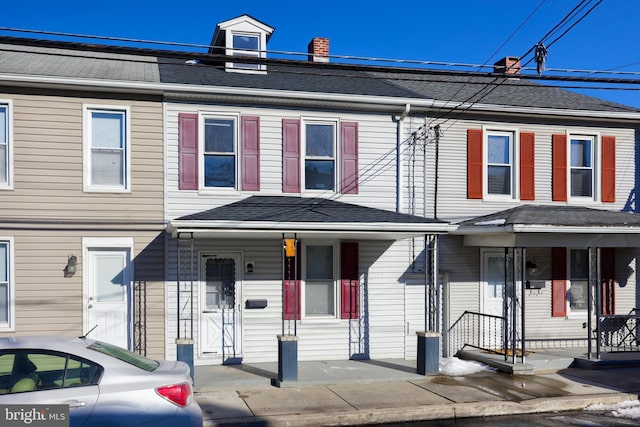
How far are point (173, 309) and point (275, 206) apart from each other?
286 centimetres

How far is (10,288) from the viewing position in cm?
1144

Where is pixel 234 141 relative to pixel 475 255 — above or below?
above

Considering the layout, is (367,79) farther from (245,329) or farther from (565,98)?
(245,329)

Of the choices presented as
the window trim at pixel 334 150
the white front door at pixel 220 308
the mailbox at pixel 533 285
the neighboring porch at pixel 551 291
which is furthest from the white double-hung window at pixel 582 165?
the white front door at pixel 220 308

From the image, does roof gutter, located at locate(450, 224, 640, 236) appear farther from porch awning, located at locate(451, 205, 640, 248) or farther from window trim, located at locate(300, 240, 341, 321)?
window trim, located at locate(300, 240, 341, 321)

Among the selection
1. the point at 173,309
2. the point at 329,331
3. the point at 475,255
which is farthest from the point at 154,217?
the point at 475,255

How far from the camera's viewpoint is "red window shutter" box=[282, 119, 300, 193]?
42.1 ft

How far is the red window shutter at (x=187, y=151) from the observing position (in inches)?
482

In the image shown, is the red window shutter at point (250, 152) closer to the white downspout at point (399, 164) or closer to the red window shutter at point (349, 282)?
the red window shutter at point (349, 282)

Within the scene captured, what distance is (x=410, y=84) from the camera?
16391mm

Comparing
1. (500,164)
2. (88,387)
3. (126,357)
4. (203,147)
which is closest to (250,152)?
(203,147)

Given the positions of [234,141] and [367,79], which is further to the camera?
[367,79]

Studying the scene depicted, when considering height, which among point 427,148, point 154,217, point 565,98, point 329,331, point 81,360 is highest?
point 565,98

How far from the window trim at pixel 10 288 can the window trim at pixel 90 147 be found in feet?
5.48
